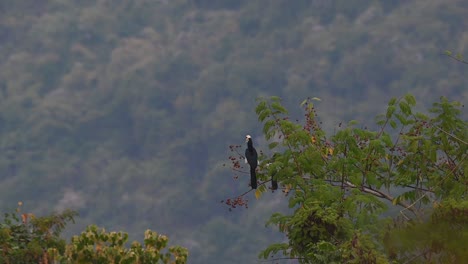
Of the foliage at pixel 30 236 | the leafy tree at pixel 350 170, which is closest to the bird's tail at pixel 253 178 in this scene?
the leafy tree at pixel 350 170

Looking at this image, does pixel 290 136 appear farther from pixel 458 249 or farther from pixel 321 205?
pixel 458 249

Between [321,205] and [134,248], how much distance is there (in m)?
3.89

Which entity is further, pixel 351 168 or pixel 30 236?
pixel 351 168

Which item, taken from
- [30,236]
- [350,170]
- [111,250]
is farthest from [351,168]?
[111,250]

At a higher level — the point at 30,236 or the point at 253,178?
the point at 253,178

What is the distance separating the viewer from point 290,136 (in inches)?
697

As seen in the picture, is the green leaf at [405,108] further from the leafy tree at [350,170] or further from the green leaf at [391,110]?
the green leaf at [391,110]

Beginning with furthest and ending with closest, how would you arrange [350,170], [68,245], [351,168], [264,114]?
[264,114], [351,168], [350,170], [68,245]

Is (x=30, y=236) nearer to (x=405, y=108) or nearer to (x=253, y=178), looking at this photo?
(x=253, y=178)

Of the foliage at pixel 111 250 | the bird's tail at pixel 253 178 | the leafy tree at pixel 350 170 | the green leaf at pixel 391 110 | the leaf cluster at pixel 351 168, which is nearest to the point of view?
the foliage at pixel 111 250

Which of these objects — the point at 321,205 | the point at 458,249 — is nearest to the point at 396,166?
the point at 321,205

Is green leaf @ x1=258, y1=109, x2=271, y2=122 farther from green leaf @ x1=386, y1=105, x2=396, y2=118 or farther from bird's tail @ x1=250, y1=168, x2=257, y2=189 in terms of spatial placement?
green leaf @ x1=386, y1=105, x2=396, y2=118

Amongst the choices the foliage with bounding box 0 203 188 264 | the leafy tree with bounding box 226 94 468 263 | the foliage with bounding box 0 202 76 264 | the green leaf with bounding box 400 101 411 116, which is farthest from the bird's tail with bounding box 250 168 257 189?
the foliage with bounding box 0 202 76 264

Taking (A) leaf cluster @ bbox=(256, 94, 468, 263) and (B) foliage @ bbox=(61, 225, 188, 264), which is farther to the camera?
(A) leaf cluster @ bbox=(256, 94, 468, 263)
